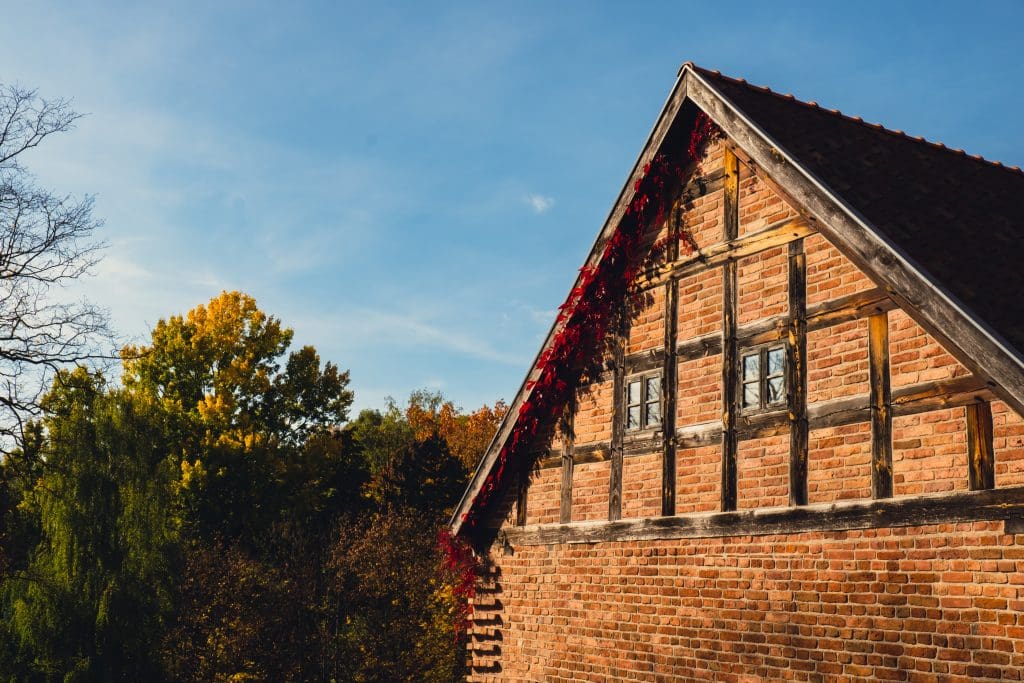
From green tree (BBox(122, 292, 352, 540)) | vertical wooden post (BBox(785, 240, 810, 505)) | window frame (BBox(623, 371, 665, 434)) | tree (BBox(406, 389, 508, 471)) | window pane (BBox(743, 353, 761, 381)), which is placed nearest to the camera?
vertical wooden post (BBox(785, 240, 810, 505))

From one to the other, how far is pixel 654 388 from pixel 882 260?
A: 11.1ft

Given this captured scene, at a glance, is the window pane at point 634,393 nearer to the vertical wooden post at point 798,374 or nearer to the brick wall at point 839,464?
the vertical wooden post at point 798,374

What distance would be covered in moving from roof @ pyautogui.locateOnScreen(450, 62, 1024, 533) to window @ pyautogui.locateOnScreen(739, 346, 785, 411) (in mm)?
1287

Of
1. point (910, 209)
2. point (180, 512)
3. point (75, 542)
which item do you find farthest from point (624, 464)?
point (180, 512)

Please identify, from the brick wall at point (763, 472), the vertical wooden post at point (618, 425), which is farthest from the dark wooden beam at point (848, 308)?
the vertical wooden post at point (618, 425)

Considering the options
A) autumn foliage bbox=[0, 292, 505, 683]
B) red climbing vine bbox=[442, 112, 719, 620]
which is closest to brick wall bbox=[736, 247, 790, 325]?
red climbing vine bbox=[442, 112, 719, 620]

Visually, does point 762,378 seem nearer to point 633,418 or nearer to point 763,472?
point 763,472

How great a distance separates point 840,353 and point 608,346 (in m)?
3.51

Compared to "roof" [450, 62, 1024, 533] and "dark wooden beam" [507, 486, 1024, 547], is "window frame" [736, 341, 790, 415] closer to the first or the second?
"dark wooden beam" [507, 486, 1024, 547]

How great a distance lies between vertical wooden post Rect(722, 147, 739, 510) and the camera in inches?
380

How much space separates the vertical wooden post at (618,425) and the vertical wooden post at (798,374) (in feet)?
8.23

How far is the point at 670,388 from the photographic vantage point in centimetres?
1060

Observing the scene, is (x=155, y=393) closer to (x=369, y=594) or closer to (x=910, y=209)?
(x=369, y=594)

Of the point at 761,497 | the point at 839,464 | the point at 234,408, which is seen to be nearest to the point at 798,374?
the point at 839,464
